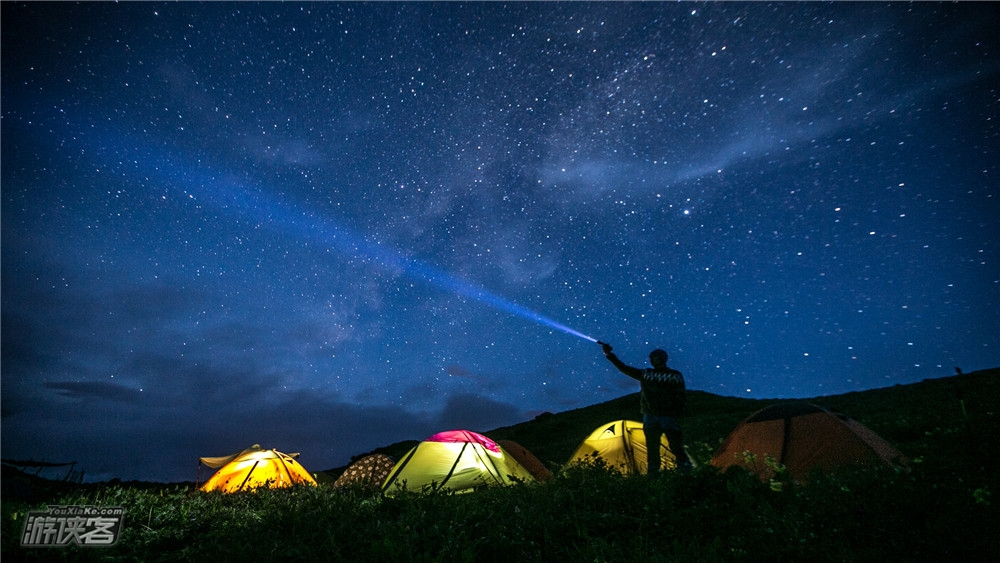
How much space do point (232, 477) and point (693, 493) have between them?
14.2 metres

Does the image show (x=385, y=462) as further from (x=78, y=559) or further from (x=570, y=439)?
(x=570, y=439)

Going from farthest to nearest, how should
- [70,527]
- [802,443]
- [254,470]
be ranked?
1. [254,470]
2. [802,443]
3. [70,527]

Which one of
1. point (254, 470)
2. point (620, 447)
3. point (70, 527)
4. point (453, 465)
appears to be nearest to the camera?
point (70, 527)

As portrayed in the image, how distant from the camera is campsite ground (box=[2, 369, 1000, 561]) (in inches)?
153

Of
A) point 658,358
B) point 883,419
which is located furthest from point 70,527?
point 883,419

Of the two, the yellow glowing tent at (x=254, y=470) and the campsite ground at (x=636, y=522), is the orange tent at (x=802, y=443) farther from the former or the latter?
the yellow glowing tent at (x=254, y=470)

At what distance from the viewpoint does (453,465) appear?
30.2ft

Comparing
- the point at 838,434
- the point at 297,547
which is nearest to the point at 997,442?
the point at 838,434

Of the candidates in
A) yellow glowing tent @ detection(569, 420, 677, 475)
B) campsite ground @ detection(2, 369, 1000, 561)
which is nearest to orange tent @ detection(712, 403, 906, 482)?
campsite ground @ detection(2, 369, 1000, 561)

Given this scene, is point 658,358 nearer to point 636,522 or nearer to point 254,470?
point 636,522

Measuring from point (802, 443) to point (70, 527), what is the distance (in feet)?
39.0

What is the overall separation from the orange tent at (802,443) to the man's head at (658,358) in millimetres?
2275

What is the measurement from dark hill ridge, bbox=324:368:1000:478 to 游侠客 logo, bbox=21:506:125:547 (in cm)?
771

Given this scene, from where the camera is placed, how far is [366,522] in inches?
215
